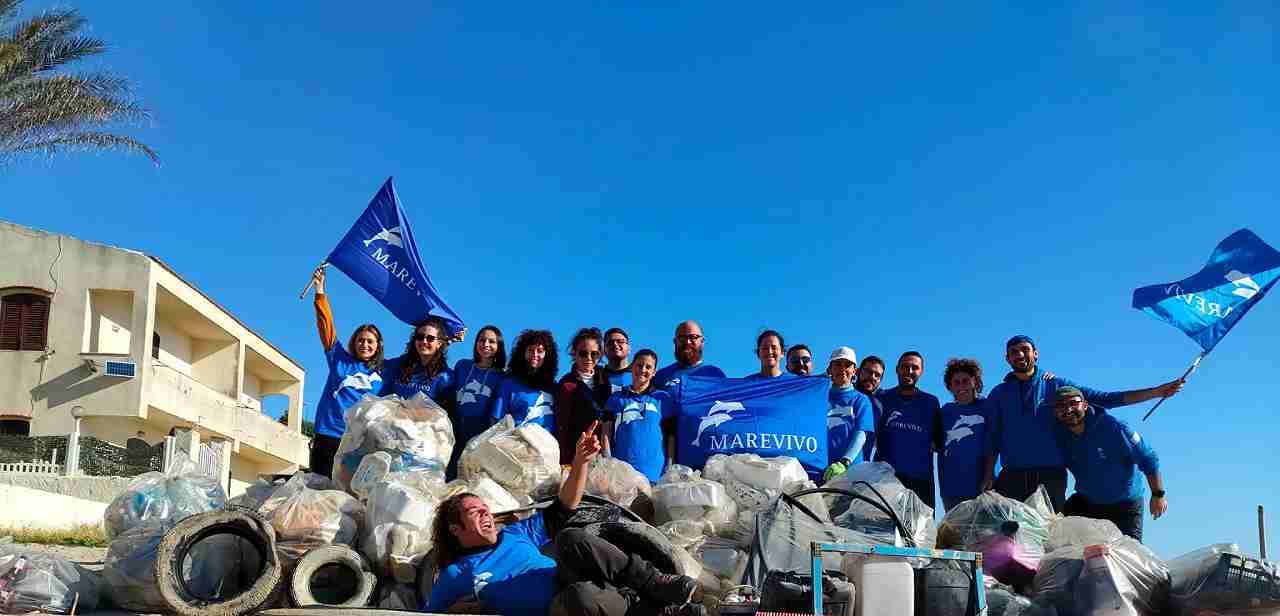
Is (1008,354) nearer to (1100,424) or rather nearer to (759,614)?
(1100,424)

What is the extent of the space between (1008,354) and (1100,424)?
80cm

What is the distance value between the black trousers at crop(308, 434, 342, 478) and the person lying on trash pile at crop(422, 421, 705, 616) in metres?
2.07

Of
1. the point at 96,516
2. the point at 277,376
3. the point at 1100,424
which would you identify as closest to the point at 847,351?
the point at 1100,424

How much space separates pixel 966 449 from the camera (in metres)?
7.24

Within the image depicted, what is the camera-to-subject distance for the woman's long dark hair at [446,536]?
199 inches

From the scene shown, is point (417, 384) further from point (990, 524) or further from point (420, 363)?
point (990, 524)

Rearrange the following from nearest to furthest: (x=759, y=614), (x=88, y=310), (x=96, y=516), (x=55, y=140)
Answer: (x=759, y=614) < (x=96, y=516) < (x=55, y=140) < (x=88, y=310)

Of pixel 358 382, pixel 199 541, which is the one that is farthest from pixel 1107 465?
pixel 199 541

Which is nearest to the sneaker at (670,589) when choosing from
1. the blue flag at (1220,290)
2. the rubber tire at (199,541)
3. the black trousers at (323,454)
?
the rubber tire at (199,541)

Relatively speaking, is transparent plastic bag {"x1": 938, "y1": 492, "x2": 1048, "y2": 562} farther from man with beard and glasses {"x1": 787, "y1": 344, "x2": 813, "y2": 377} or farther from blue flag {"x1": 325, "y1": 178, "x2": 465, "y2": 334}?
blue flag {"x1": 325, "y1": 178, "x2": 465, "y2": 334}

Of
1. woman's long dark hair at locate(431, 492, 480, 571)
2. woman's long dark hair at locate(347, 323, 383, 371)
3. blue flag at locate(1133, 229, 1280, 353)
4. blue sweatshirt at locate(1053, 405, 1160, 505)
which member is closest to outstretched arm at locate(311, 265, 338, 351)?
woman's long dark hair at locate(347, 323, 383, 371)

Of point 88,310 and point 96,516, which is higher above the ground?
point 88,310

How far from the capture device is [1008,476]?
7062mm

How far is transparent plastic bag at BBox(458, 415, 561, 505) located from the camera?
5953mm
